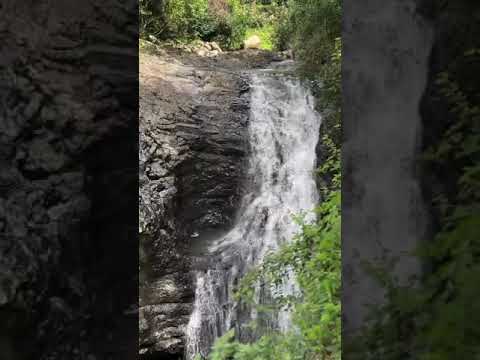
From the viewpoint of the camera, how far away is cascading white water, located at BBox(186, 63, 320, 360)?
703cm

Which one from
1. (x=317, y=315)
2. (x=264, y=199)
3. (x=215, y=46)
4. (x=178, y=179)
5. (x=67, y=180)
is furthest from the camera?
(x=215, y=46)

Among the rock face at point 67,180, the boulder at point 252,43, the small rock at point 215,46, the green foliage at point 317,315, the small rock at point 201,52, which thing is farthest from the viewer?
the boulder at point 252,43

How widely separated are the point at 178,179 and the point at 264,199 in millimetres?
1258

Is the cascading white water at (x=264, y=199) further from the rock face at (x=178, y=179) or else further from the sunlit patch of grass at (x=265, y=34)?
the sunlit patch of grass at (x=265, y=34)

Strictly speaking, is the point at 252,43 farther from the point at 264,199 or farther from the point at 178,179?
the point at 178,179

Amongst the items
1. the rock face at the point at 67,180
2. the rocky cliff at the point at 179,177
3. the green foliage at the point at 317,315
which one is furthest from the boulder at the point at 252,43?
the rock face at the point at 67,180

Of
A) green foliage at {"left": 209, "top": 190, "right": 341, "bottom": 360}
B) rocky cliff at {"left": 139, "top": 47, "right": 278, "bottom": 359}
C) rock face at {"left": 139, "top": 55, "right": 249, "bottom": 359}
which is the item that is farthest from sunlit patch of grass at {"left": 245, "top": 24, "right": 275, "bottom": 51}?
green foliage at {"left": 209, "top": 190, "right": 341, "bottom": 360}

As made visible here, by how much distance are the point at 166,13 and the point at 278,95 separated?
350 cm

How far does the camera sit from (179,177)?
24.9ft

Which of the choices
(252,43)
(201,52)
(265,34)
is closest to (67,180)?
(201,52)

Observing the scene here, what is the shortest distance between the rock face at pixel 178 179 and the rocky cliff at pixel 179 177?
12 mm

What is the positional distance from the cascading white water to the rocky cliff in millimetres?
178

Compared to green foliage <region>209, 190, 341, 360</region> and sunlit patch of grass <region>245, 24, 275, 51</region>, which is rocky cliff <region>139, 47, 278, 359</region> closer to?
green foliage <region>209, 190, 341, 360</region>

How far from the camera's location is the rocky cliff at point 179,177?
23.0ft
